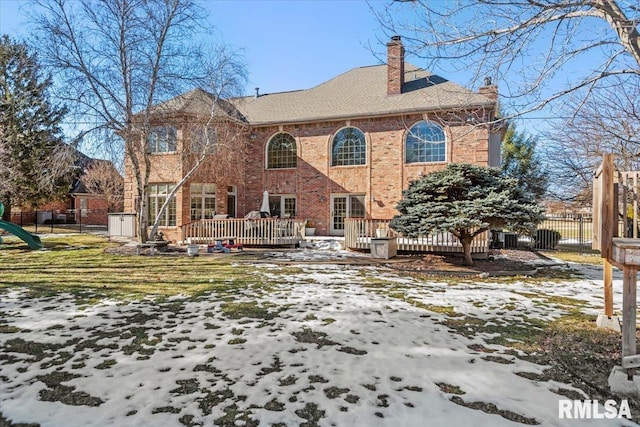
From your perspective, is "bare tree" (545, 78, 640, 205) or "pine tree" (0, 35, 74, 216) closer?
"bare tree" (545, 78, 640, 205)

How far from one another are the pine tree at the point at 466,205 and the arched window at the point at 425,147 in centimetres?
613

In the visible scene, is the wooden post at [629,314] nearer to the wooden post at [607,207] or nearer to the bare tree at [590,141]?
the wooden post at [607,207]

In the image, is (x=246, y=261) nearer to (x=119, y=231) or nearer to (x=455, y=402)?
(x=455, y=402)

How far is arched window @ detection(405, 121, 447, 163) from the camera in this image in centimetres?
1559

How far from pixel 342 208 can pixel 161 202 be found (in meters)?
8.47

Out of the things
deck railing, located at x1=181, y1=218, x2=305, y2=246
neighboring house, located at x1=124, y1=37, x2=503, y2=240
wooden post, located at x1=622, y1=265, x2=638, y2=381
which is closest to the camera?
wooden post, located at x1=622, y1=265, x2=638, y2=381

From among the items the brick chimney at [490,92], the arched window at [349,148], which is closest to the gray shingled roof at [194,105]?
the arched window at [349,148]

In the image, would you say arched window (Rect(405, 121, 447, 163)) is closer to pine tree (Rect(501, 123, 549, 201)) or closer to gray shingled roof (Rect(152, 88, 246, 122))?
gray shingled roof (Rect(152, 88, 246, 122))

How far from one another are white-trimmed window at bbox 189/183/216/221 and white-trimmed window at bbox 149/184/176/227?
0.86 m

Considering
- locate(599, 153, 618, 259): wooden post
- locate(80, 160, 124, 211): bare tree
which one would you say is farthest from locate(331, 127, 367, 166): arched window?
locate(80, 160, 124, 211): bare tree

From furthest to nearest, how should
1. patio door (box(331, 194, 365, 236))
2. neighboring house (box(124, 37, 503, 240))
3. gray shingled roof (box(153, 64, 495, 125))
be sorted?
patio door (box(331, 194, 365, 236)) → neighboring house (box(124, 37, 503, 240)) → gray shingled roof (box(153, 64, 495, 125))

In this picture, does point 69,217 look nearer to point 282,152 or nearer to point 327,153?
point 282,152

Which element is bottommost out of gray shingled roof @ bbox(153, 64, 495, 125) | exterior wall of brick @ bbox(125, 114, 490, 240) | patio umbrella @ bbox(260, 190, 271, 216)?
patio umbrella @ bbox(260, 190, 271, 216)

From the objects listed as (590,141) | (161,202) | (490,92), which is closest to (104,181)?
(161,202)
